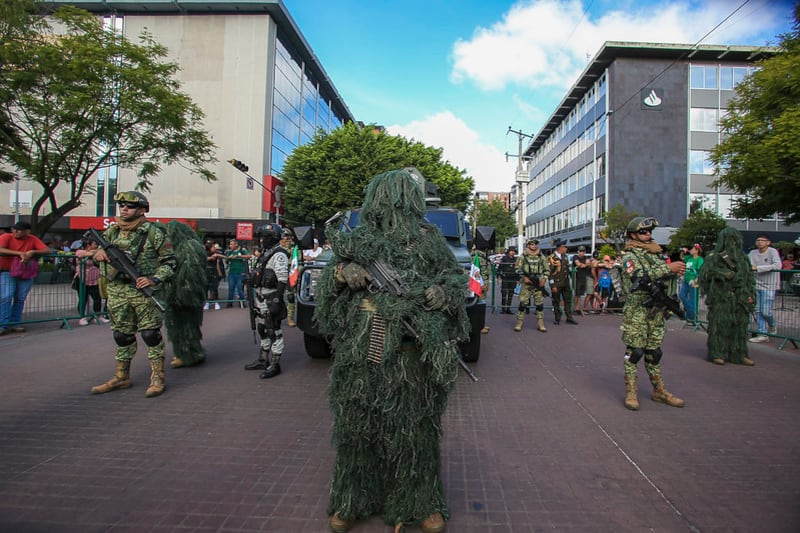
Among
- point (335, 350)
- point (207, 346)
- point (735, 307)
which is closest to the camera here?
point (335, 350)

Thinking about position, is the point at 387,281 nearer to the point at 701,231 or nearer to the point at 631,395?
the point at 631,395

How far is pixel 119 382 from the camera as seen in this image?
4.73 m

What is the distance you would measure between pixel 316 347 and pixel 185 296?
185cm

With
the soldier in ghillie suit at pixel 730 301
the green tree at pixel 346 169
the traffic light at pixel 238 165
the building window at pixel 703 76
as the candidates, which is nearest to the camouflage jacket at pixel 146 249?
the soldier in ghillie suit at pixel 730 301

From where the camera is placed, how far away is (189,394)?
4.67 m

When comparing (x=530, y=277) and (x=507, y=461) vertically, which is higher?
(x=530, y=277)

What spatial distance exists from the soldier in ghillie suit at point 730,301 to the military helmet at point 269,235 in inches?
251

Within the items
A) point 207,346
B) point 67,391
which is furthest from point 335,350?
point 207,346

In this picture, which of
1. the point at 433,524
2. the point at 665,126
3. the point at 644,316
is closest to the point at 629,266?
the point at 644,316

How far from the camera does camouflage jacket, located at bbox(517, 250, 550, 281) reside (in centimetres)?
887

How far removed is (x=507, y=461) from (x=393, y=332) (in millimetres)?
1701

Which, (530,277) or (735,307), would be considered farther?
(530,277)

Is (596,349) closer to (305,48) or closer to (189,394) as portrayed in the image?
(189,394)

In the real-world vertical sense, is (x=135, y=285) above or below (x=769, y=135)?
below
